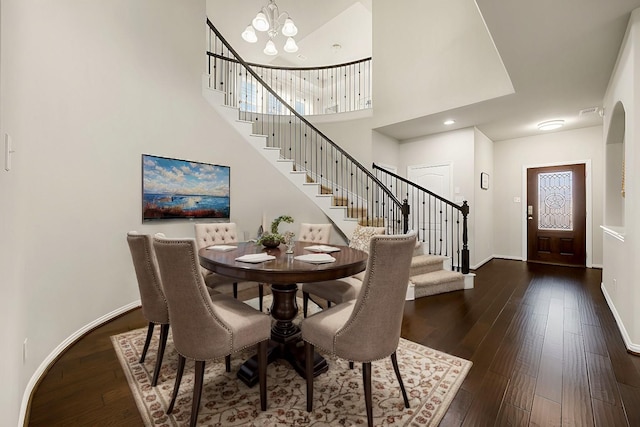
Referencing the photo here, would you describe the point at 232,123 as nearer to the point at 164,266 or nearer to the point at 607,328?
the point at 164,266

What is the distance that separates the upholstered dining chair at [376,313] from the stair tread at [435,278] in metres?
2.24

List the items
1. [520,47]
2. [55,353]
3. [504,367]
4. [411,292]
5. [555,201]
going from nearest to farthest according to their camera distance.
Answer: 1. [504,367]
2. [55,353]
3. [520,47]
4. [411,292]
5. [555,201]

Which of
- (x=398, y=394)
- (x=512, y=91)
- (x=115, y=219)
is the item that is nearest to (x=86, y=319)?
(x=115, y=219)

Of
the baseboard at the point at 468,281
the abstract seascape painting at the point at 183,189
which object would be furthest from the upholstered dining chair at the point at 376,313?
the baseboard at the point at 468,281

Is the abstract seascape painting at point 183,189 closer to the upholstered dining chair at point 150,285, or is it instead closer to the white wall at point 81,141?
the white wall at point 81,141

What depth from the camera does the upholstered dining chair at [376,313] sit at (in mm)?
1324

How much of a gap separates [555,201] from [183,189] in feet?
22.3

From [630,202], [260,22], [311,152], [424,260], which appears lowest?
[424,260]

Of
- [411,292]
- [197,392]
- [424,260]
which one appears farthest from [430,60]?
[197,392]

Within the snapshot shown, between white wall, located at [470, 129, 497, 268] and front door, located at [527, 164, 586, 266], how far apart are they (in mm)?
700

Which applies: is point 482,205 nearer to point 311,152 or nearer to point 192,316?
point 311,152

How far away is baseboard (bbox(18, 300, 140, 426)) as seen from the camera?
1500 millimetres

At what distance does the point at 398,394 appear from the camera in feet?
5.49

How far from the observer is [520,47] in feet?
9.13
